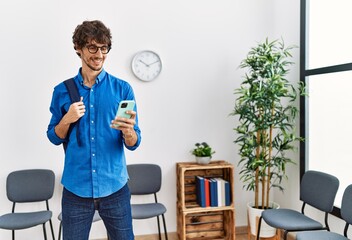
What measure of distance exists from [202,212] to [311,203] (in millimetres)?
1054

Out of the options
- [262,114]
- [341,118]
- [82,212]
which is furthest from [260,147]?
[82,212]

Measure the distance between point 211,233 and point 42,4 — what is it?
2.77m

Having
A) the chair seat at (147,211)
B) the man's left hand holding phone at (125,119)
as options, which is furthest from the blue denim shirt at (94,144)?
the chair seat at (147,211)

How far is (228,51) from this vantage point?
10.7 feet

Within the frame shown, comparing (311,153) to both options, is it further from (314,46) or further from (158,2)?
(158,2)

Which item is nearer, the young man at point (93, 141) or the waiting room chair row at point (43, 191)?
the young man at point (93, 141)

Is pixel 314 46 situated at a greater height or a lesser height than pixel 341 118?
greater

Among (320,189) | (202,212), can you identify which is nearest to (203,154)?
(202,212)

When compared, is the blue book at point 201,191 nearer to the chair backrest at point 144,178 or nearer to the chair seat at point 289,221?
the chair backrest at point 144,178

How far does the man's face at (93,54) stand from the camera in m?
1.46

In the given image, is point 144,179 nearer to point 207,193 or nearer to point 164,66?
point 207,193

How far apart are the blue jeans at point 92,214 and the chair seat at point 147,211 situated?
106 cm

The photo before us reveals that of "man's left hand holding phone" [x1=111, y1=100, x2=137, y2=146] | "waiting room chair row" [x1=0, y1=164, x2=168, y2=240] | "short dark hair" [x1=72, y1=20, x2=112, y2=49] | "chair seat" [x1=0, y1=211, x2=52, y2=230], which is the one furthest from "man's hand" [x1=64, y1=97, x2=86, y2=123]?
"chair seat" [x1=0, y1=211, x2=52, y2=230]

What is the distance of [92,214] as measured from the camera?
1521 millimetres
